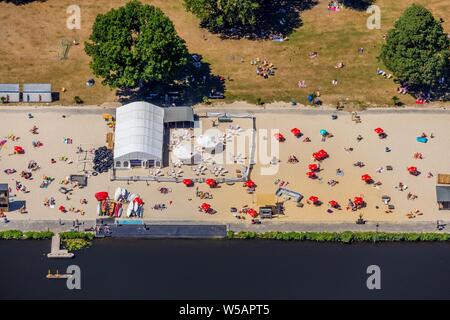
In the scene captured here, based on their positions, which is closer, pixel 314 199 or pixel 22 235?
pixel 22 235

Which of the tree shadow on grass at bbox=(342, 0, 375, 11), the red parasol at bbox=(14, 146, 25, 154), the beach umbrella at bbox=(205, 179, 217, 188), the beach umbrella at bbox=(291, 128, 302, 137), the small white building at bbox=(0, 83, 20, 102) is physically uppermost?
the tree shadow on grass at bbox=(342, 0, 375, 11)

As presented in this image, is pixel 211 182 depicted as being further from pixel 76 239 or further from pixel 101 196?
pixel 76 239

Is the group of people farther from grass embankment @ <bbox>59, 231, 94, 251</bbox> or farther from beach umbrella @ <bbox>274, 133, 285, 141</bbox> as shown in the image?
grass embankment @ <bbox>59, 231, 94, 251</bbox>

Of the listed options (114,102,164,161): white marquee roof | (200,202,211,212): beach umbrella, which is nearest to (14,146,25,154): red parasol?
(114,102,164,161): white marquee roof

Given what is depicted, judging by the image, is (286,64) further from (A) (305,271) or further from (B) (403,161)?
(A) (305,271)

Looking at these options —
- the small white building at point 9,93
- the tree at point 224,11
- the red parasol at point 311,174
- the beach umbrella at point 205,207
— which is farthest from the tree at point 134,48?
the red parasol at point 311,174

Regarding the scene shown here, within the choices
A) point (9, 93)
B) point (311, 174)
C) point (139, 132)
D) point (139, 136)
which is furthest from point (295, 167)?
point (9, 93)

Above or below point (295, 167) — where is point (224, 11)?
above

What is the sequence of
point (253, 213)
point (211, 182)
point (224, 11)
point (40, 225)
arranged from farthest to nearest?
point (224, 11) → point (211, 182) → point (253, 213) → point (40, 225)
